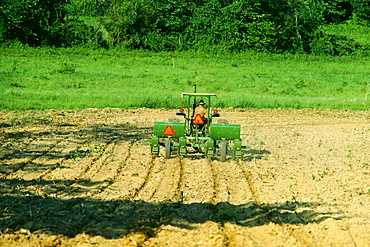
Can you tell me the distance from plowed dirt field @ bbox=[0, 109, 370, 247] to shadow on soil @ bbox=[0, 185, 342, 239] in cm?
1

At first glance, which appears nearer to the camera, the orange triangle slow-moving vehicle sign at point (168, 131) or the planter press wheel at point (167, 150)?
the planter press wheel at point (167, 150)

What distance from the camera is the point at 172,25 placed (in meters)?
42.2

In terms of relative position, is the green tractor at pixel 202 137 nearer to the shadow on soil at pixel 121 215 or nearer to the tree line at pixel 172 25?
the shadow on soil at pixel 121 215

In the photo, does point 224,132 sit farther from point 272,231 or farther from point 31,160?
point 272,231

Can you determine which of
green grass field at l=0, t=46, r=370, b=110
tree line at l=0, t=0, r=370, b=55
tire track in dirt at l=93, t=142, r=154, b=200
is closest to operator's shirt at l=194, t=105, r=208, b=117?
tire track in dirt at l=93, t=142, r=154, b=200

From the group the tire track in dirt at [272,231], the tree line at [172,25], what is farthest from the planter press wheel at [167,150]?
the tree line at [172,25]

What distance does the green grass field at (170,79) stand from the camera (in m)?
23.2

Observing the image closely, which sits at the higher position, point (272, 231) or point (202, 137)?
point (272, 231)

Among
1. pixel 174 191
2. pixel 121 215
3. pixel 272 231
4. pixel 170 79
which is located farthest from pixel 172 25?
pixel 272 231

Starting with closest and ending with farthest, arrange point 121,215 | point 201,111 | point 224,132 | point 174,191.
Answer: point 121,215
point 174,191
point 224,132
point 201,111

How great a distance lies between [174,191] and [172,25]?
34.7 metres

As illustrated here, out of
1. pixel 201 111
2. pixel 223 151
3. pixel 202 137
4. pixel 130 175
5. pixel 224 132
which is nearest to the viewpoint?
pixel 130 175

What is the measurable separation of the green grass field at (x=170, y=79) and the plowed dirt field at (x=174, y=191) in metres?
6.80

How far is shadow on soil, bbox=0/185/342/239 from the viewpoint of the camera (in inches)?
256
